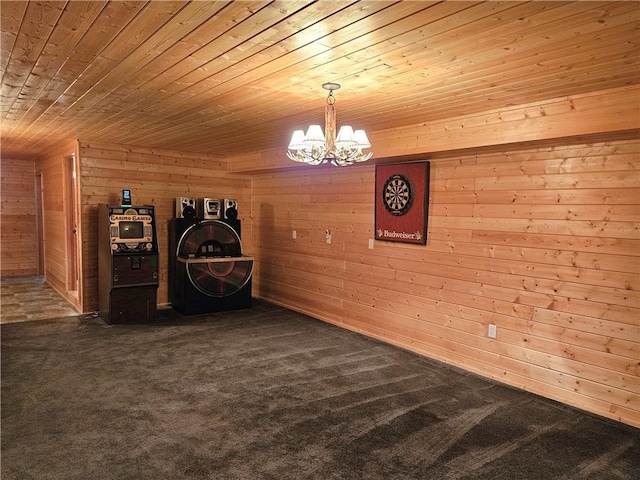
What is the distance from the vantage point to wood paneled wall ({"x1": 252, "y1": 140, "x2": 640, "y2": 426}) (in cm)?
317

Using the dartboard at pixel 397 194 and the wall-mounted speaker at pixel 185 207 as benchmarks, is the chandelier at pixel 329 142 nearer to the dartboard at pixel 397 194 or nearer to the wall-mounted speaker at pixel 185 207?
the dartboard at pixel 397 194

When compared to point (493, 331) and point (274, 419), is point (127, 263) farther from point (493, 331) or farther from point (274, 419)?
point (493, 331)

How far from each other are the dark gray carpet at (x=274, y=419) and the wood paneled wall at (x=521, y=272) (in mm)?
255

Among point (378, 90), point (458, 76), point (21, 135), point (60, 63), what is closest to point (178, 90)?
point (60, 63)

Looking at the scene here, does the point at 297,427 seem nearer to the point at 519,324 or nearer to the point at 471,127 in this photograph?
the point at 519,324

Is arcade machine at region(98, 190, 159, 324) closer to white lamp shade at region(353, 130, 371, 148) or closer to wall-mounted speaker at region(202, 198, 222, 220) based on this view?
wall-mounted speaker at region(202, 198, 222, 220)

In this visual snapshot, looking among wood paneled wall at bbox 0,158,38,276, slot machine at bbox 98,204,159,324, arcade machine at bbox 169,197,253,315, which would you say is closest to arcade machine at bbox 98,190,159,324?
slot machine at bbox 98,204,159,324

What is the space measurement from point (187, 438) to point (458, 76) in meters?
2.72

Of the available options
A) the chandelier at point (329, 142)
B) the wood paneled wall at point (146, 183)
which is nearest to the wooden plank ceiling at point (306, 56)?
the chandelier at point (329, 142)

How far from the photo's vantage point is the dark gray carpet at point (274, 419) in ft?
8.39

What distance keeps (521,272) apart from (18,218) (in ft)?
28.6

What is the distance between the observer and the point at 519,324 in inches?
147

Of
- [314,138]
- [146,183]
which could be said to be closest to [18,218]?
[146,183]

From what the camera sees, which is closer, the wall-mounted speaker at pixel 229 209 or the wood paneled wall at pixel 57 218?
the wall-mounted speaker at pixel 229 209
